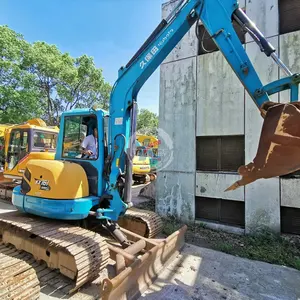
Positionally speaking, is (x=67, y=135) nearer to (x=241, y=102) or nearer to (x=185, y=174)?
(x=185, y=174)

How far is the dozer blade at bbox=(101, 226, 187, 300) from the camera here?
2.59 m

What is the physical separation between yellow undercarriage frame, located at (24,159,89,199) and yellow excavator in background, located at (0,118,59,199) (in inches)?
137

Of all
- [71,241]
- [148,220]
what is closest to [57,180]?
[71,241]

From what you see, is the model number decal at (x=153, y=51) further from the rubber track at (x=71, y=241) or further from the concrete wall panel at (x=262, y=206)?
the concrete wall panel at (x=262, y=206)

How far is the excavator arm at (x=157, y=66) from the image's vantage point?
9.48ft

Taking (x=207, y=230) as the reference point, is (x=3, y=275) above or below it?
above

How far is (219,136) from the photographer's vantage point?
5844mm

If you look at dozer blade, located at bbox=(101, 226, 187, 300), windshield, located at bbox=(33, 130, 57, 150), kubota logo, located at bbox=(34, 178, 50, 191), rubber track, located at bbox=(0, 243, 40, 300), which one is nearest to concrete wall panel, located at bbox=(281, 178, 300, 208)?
dozer blade, located at bbox=(101, 226, 187, 300)

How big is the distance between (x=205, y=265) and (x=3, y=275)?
3027 millimetres

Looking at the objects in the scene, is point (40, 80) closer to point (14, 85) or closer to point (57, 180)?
point (14, 85)

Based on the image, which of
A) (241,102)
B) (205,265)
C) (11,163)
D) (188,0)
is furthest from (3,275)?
(11,163)

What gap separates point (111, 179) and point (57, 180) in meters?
0.84

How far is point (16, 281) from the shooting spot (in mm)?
2434

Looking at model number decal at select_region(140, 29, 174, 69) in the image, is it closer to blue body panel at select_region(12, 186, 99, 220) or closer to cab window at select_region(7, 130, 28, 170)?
blue body panel at select_region(12, 186, 99, 220)
